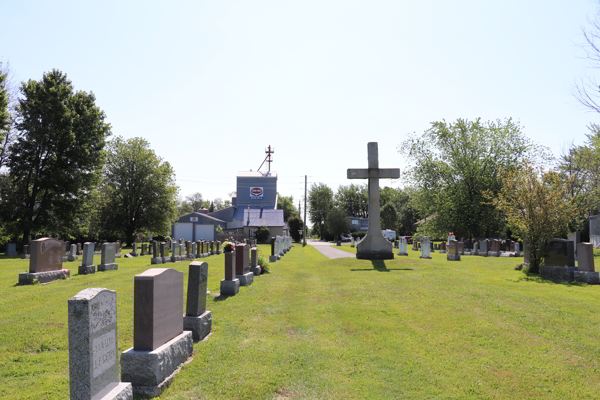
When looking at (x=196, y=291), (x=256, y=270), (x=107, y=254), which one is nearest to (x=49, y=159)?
(x=107, y=254)

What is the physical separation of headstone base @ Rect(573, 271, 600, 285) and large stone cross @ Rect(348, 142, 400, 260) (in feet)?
24.2

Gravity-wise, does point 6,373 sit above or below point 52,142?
below

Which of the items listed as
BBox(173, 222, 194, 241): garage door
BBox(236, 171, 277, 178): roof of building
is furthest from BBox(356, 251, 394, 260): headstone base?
BBox(236, 171, 277, 178): roof of building

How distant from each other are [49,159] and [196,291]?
30.2 meters

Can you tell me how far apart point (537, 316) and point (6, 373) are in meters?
8.98

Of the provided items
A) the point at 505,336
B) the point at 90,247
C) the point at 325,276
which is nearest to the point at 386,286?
the point at 325,276

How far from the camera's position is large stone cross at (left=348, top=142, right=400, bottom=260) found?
63.9 feet

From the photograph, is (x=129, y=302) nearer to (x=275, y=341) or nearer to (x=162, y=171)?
(x=275, y=341)

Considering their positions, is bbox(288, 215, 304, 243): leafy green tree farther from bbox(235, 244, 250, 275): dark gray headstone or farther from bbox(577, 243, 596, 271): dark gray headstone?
bbox(235, 244, 250, 275): dark gray headstone

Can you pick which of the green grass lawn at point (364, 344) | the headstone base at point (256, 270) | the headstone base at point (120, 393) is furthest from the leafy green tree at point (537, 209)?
the headstone base at point (120, 393)

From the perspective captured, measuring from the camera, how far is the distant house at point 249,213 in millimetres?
59031

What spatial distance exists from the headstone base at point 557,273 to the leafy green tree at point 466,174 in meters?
22.1

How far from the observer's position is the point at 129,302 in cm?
978

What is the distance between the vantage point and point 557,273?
596 inches
